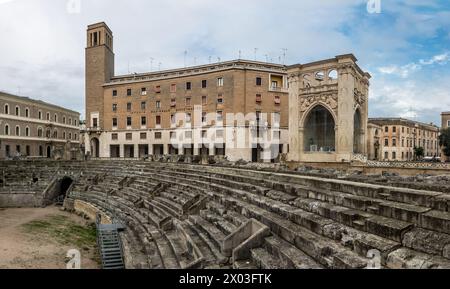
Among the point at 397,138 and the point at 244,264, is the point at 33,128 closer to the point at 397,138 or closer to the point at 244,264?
the point at 244,264

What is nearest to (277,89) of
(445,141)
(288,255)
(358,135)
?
(358,135)

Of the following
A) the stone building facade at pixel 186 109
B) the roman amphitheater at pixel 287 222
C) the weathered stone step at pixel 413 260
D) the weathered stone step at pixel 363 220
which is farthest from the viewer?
the stone building facade at pixel 186 109

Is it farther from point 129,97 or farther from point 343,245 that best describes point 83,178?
point 343,245

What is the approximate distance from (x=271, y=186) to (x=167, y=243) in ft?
13.2

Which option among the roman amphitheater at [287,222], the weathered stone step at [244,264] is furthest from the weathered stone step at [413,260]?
the weathered stone step at [244,264]

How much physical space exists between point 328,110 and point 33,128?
4555 centimetres

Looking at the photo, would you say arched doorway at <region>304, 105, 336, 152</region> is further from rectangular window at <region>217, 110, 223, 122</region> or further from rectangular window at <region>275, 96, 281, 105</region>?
rectangular window at <region>217, 110, 223, 122</region>

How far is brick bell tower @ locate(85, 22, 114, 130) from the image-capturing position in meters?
42.2

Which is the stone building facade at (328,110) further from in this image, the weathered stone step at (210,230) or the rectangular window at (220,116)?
the weathered stone step at (210,230)

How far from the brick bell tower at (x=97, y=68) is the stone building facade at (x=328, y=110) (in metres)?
28.7

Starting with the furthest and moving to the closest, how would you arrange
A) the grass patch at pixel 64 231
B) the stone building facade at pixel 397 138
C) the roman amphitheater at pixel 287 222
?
the stone building facade at pixel 397 138 < the grass patch at pixel 64 231 < the roman amphitheater at pixel 287 222

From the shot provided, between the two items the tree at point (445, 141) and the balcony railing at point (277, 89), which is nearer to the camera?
the balcony railing at point (277, 89)

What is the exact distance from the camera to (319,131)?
1211 inches

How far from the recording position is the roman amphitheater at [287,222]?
4.18m
